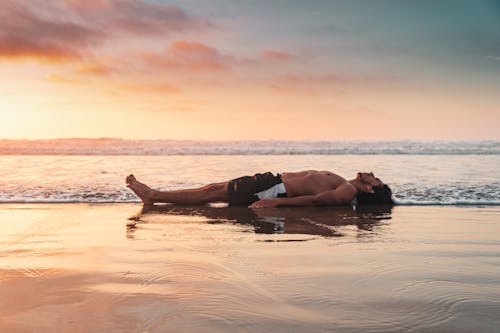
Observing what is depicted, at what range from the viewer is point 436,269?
3.18 m

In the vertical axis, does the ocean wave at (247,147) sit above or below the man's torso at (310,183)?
above

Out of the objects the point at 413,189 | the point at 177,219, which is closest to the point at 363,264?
the point at 177,219

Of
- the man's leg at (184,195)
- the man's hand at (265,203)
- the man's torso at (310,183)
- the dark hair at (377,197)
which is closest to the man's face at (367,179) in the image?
the dark hair at (377,197)

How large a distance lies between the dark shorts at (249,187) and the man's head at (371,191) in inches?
48.6

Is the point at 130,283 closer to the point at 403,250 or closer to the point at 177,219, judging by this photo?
the point at 403,250

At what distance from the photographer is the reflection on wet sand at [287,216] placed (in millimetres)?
4883

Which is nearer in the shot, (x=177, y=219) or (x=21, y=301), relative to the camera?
(x=21, y=301)

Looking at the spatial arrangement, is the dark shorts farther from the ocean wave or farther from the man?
the ocean wave

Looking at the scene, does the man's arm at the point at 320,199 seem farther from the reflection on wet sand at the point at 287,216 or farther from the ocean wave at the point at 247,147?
the ocean wave at the point at 247,147

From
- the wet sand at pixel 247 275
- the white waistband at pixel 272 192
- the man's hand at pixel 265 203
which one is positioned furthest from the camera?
the white waistband at pixel 272 192

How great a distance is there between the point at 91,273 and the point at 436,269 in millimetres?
2308

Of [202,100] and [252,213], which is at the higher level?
[202,100]

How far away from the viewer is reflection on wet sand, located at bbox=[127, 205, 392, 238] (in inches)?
192

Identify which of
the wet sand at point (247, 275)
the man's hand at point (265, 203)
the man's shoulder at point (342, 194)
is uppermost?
the man's shoulder at point (342, 194)
